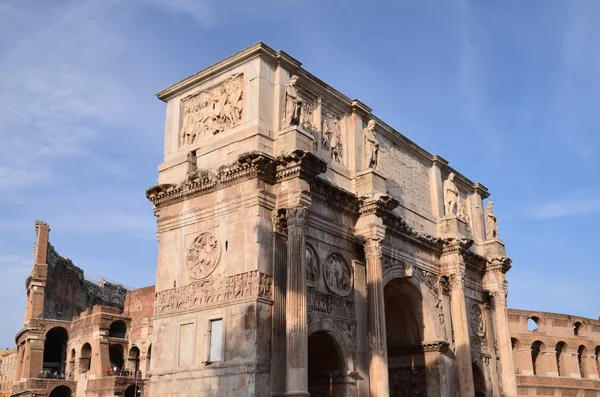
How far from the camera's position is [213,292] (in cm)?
1678

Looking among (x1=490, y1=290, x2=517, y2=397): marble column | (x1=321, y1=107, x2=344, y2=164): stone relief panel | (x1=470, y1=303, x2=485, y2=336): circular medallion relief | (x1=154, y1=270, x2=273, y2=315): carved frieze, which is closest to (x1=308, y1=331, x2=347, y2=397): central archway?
(x1=154, y1=270, x2=273, y2=315): carved frieze

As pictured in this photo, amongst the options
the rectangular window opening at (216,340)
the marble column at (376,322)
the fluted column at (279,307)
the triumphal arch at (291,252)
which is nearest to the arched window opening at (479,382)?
the triumphal arch at (291,252)

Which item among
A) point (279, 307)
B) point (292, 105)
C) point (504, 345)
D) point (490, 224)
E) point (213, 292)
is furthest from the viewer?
point (490, 224)

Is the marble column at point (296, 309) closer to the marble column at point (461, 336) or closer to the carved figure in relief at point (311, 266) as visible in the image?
the carved figure in relief at point (311, 266)

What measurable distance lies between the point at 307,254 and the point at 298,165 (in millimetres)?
2501

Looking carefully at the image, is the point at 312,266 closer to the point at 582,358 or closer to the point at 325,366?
the point at 325,366

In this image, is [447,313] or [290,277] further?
[447,313]

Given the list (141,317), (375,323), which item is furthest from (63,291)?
(375,323)

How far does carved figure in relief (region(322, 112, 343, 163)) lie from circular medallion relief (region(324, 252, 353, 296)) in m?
3.10

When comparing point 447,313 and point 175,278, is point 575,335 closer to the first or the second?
point 447,313

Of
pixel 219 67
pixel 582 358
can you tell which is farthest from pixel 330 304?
pixel 582 358

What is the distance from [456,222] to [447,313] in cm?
323

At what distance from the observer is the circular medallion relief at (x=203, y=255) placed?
56.0ft

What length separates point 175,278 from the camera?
18047mm
